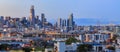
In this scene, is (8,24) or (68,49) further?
(8,24)

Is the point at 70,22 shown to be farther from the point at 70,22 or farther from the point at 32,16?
the point at 32,16

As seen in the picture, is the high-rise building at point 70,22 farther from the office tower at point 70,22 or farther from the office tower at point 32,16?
the office tower at point 32,16


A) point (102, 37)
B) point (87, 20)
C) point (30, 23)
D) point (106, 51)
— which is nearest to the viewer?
point (106, 51)

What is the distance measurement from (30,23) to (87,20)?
25955 mm

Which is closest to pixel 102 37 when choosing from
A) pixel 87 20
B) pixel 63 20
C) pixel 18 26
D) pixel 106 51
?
pixel 106 51

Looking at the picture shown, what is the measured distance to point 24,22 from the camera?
44344 millimetres

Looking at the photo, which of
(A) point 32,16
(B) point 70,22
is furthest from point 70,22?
(A) point 32,16

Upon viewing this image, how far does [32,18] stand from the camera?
4378 centimetres

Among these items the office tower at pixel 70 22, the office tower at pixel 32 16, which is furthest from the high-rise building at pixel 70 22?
the office tower at pixel 32 16

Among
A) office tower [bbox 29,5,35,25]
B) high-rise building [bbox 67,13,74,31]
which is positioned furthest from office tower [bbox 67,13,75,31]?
office tower [bbox 29,5,35,25]

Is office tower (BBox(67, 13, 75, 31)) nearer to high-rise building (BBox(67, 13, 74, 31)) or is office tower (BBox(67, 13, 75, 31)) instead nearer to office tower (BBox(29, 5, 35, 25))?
high-rise building (BBox(67, 13, 74, 31))

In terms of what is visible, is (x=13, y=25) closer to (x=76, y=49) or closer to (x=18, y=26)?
(x=18, y=26)

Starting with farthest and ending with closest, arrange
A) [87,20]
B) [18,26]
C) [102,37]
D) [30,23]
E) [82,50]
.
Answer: [87,20]
[30,23]
[18,26]
[102,37]
[82,50]

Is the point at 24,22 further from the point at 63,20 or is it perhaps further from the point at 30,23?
the point at 63,20
